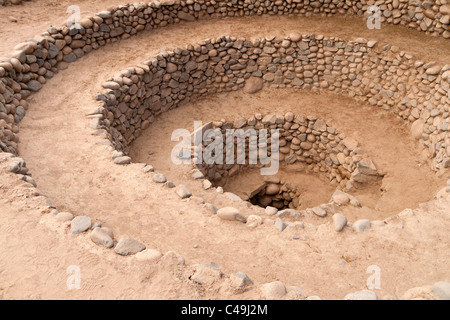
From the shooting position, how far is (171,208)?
4898 mm

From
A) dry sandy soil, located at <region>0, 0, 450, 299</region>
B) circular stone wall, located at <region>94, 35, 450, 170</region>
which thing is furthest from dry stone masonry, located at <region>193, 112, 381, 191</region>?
circular stone wall, located at <region>94, 35, 450, 170</region>

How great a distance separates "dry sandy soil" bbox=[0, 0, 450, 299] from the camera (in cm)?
337

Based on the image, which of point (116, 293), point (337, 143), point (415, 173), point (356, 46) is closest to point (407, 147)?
point (415, 173)

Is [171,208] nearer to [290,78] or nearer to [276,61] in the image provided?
[276,61]

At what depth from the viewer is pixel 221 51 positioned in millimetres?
9008

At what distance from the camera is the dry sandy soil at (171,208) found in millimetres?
3371

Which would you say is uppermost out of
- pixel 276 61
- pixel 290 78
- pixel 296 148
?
pixel 276 61

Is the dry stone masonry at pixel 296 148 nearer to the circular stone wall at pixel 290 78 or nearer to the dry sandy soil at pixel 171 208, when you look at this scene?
the dry sandy soil at pixel 171 208

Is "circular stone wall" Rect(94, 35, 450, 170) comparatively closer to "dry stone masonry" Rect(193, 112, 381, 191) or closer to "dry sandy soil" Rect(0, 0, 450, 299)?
"dry sandy soil" Rect(0, 0, 450, 299)

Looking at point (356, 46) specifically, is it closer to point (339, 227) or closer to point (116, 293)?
point (339, 227)

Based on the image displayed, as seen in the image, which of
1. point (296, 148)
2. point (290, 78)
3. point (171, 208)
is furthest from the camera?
point (290, 78)

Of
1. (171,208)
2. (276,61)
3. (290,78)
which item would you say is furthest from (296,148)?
(171,208)

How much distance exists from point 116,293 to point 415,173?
242 inches
